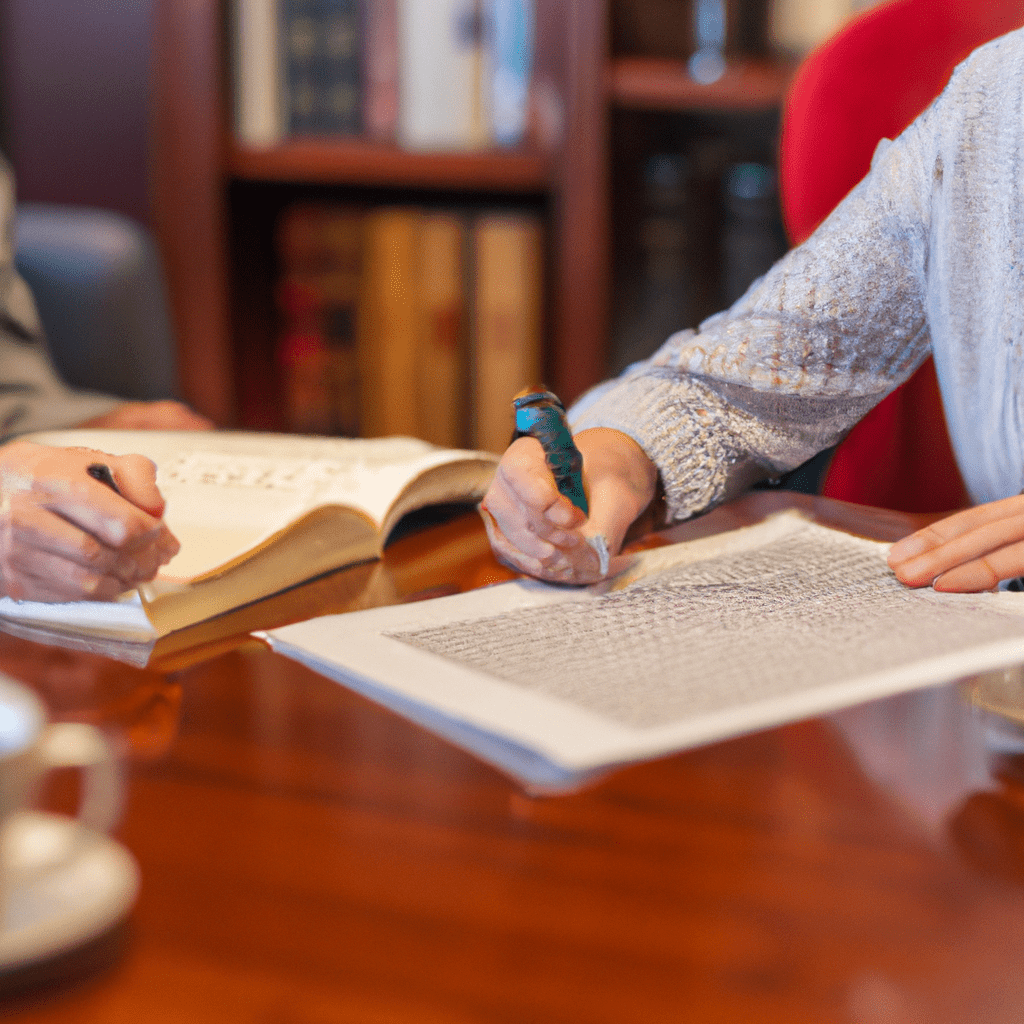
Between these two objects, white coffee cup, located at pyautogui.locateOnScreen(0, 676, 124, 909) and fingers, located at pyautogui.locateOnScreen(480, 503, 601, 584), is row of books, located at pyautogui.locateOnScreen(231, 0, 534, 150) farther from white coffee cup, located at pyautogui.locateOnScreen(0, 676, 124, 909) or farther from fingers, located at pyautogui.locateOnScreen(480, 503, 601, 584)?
white coffee cup, located at pyautogui.locateOnScreen(0, 676, 124, 909)

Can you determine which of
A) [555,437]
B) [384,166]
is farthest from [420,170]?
[555,437]

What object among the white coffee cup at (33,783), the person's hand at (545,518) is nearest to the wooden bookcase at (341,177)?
the person's hand at (545,518)

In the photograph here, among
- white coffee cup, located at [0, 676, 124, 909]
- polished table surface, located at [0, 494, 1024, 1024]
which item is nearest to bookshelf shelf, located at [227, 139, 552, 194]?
polished table surface, located at [0, 494, 1024, 1024]

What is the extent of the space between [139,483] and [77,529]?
0.12 ft

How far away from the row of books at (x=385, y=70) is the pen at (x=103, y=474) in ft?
3.58

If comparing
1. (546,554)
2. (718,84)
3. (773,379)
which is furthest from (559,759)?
(718,84)

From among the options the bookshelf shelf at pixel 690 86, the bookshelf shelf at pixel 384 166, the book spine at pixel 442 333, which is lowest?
the book spine at pixel 442 333

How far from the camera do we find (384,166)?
4.99ft

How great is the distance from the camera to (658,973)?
0.89 feet

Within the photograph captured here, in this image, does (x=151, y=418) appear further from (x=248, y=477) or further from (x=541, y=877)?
(x=541, y=877)

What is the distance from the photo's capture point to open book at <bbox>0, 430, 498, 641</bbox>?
1.77 feet

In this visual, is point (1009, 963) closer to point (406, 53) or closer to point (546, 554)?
point (546, 554)

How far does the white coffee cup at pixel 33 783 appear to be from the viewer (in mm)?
258

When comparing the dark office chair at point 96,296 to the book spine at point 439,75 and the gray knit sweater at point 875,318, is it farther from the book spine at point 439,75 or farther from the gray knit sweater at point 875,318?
the gray knit sweater at point 875,318
